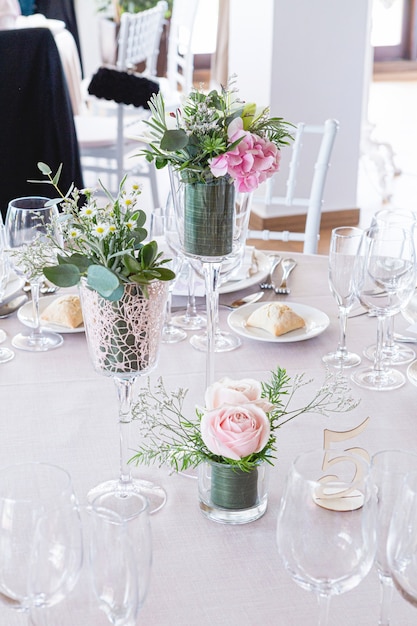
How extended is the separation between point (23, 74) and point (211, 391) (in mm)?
2431

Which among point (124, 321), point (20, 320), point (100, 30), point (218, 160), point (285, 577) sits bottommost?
point (285, 577)

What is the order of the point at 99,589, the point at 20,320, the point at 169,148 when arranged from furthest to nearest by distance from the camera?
the point at 20,320 → the point at 169,148 → the point at 99,589

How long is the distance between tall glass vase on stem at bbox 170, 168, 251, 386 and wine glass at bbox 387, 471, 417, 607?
1.68 ft

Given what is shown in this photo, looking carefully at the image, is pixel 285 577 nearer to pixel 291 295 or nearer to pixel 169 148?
pixel 169 148

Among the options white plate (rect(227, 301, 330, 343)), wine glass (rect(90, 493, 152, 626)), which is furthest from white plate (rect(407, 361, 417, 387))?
wine glass (rect(90, 493, 152, 626))

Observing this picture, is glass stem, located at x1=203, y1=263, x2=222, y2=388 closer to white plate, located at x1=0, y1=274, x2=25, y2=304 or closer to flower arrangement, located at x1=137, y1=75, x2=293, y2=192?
flower arrangement, located at x1=137, y1=75, x2=293, y2=192

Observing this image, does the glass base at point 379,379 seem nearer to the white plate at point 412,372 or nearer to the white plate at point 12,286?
the white plate at point 412,372

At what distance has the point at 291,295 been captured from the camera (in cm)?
166

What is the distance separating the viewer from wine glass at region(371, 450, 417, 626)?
0.75 metres

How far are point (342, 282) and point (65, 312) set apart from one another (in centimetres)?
47

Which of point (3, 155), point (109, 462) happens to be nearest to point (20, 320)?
point (109, 462)

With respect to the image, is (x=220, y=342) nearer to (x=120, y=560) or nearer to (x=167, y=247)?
(x=167, y=247)

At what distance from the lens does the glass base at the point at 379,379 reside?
1.32 m

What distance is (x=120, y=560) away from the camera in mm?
662
